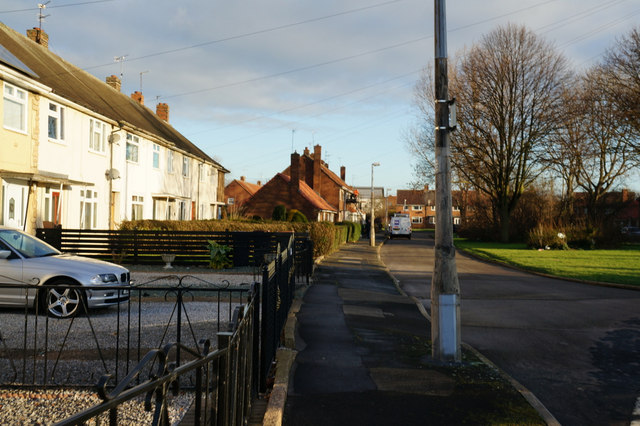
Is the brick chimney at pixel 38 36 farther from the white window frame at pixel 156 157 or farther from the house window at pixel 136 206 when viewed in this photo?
the house window at pixel 136 206

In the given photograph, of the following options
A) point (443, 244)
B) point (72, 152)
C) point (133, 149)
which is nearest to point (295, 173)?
point (133, 149)

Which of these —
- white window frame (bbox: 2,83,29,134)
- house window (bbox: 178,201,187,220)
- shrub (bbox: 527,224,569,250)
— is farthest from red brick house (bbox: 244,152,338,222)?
white window frame (bbox: 2,83,29,134)

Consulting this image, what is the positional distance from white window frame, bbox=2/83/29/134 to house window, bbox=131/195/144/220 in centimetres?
875

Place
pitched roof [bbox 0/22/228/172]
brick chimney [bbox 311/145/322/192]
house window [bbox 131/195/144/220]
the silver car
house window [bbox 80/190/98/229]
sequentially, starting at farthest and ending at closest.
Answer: brick chimney [bbox 311/145/322/192]
house window [bbox 131/195/144/220]
house window [bbox 80/190/98/229]
pitched roof [bbox 0/22/228/172]
the silver car

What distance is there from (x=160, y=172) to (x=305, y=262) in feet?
54.7

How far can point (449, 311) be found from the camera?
23.6 feet

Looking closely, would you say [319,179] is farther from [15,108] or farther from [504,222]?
[15,108]

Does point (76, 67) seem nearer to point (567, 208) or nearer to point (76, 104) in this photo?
point (76, 104)

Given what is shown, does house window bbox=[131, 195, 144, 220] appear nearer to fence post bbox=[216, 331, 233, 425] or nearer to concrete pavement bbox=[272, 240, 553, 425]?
concrete pavement bbox=[272, 240, 553, 425]

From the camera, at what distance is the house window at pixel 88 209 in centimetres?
2248

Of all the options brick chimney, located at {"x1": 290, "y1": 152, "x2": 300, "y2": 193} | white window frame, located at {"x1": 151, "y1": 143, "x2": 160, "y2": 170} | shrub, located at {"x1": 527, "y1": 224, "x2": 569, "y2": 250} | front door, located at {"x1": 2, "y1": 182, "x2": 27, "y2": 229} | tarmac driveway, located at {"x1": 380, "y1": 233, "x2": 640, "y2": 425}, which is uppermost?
brick chimney, located at {"x1": 290, "y1": 152, "x2": 300, "y2": 193}

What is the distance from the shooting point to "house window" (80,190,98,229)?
A: 22478 millimetres

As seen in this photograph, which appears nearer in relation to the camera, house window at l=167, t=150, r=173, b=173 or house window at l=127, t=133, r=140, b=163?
house window at l=127, t=133, r=140, b=163

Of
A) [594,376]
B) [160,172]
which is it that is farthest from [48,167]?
[594,376]
